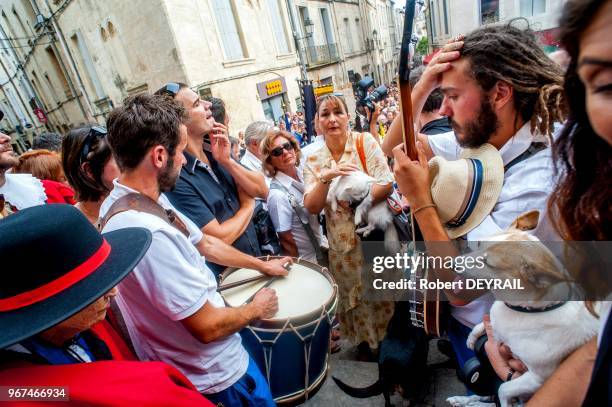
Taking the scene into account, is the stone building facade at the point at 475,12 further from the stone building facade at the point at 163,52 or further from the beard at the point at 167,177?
the beard at the point at 167,177

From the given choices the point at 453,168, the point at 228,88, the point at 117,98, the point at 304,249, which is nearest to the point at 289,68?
the point at 228,88

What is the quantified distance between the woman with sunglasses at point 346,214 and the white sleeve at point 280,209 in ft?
1.05

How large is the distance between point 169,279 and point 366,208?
1.54 meters

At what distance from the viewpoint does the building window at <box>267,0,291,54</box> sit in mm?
14438

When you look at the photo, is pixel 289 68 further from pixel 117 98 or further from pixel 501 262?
pixel 501 262

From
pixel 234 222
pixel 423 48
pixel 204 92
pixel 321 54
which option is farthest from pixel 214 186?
pixel 423 48

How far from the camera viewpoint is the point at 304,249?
297 centimetres

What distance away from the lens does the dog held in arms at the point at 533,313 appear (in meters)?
0.85

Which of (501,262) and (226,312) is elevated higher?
(501,262)

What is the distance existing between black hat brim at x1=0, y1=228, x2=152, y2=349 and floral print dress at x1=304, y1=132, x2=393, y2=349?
5.28 ft

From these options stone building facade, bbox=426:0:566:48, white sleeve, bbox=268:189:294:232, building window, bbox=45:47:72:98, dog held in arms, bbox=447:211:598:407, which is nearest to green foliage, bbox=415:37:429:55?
stone building facade, bbox=426:0:566:48

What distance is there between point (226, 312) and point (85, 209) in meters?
1.71

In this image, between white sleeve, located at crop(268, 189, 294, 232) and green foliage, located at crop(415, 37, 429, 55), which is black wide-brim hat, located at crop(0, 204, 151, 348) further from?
green foliage, located at crop(415, 37, 429, 55)

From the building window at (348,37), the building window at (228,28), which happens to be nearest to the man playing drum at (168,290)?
the building window at (228,28)
